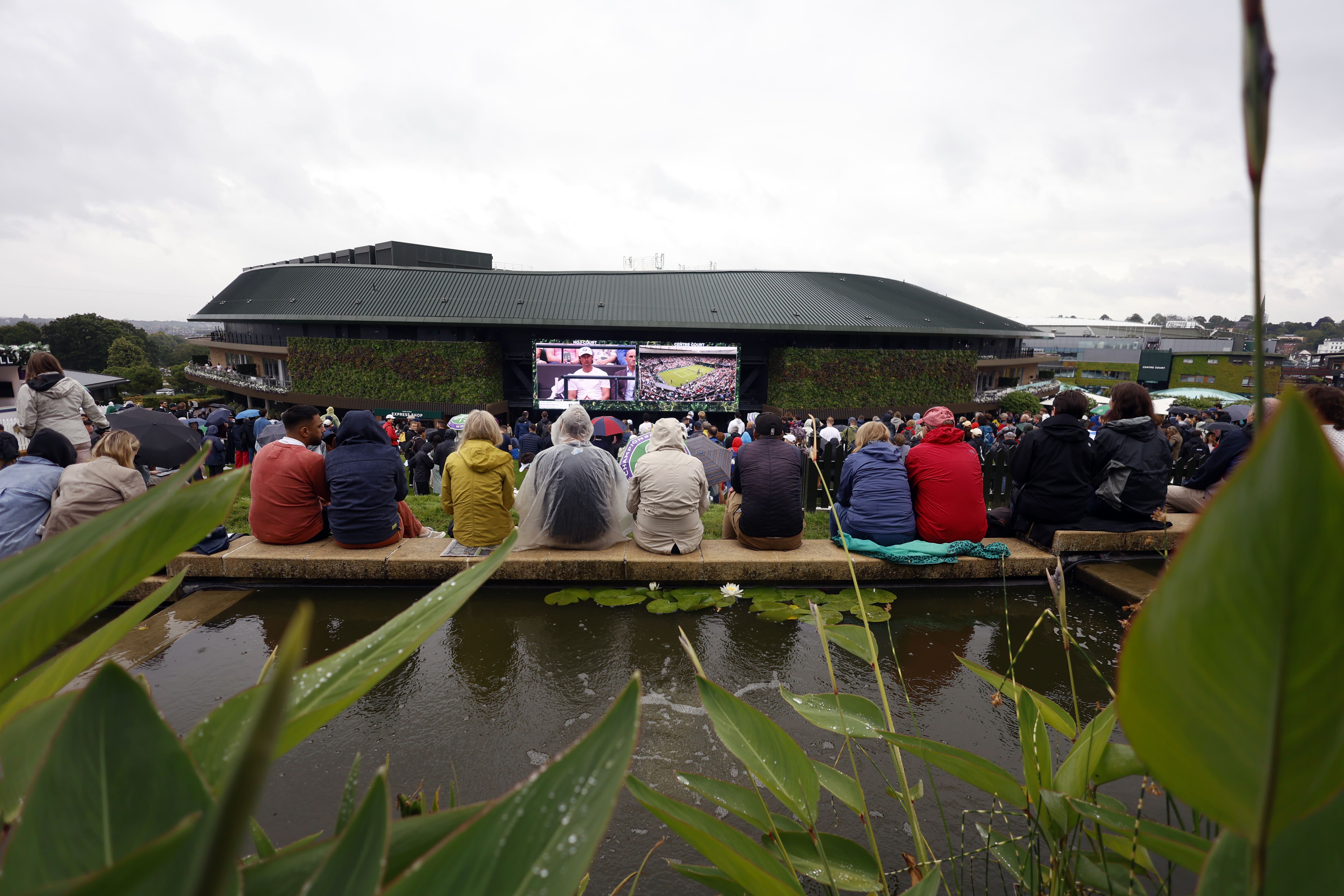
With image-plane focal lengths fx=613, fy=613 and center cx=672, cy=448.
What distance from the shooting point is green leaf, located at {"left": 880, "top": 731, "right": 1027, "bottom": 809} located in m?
1.05

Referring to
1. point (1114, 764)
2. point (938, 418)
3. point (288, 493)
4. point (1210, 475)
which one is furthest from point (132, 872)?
point (1210, 475)

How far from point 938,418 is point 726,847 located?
4498 mm

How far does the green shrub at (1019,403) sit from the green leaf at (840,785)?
3191cm

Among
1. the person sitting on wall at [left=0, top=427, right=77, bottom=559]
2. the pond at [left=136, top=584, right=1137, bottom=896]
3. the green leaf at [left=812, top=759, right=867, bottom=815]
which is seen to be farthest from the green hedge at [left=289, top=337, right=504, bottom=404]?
the green leaf at [left=812, top=759, right=867, bottom=815]

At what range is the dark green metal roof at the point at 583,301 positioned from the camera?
992 inches

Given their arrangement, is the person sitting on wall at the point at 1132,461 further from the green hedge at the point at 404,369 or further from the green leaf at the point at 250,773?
the green hedge at the point at 404,369

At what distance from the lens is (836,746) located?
2449 mm

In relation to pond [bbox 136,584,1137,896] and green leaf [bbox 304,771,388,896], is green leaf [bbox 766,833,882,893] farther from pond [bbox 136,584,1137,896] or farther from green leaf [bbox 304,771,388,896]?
green leaf [bbox 304,771,388,896]

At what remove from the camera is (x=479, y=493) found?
14.2 ft

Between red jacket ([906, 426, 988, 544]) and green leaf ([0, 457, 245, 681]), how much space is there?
4372 mm

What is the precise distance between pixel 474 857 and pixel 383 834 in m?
0.06

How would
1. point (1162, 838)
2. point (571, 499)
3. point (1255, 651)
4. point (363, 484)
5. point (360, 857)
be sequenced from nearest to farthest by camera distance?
point (1255, 651), point (360, 857), point (1162, 838), point (363, 484), point (571, 499)

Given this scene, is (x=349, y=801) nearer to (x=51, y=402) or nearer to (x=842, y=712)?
(x=842, y=712)

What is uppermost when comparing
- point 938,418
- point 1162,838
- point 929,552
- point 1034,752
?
point 938,418
